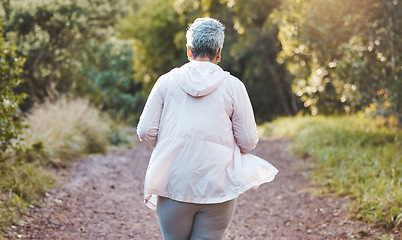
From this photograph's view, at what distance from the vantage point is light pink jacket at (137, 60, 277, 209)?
263 cm

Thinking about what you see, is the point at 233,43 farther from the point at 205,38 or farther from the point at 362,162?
the point at 205,38

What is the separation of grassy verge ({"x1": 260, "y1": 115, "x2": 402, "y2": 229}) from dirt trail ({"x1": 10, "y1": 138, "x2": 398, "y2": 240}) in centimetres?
25

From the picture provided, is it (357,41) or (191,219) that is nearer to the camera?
(191,219)

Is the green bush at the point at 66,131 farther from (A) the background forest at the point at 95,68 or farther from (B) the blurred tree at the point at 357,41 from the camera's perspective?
(B) the blurred tree at the point at 357,41

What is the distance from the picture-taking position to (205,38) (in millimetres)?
2730

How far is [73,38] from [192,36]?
10263mm

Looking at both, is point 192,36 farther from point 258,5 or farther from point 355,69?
point 258,5

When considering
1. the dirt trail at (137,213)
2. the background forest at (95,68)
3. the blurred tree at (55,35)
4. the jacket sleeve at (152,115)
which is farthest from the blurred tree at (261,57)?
the jacket sleeve at (152,115)

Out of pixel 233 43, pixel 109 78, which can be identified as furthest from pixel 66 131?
pixel 233 43

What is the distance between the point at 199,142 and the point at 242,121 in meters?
0.32

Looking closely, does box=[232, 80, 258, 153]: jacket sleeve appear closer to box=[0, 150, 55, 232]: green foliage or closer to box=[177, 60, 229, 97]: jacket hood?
box=[177, 60, 229, 97]: jacket hood

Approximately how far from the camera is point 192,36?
9.09 ft

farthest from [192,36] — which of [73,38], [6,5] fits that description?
[73,38]

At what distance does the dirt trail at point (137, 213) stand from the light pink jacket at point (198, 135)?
8.82ft
